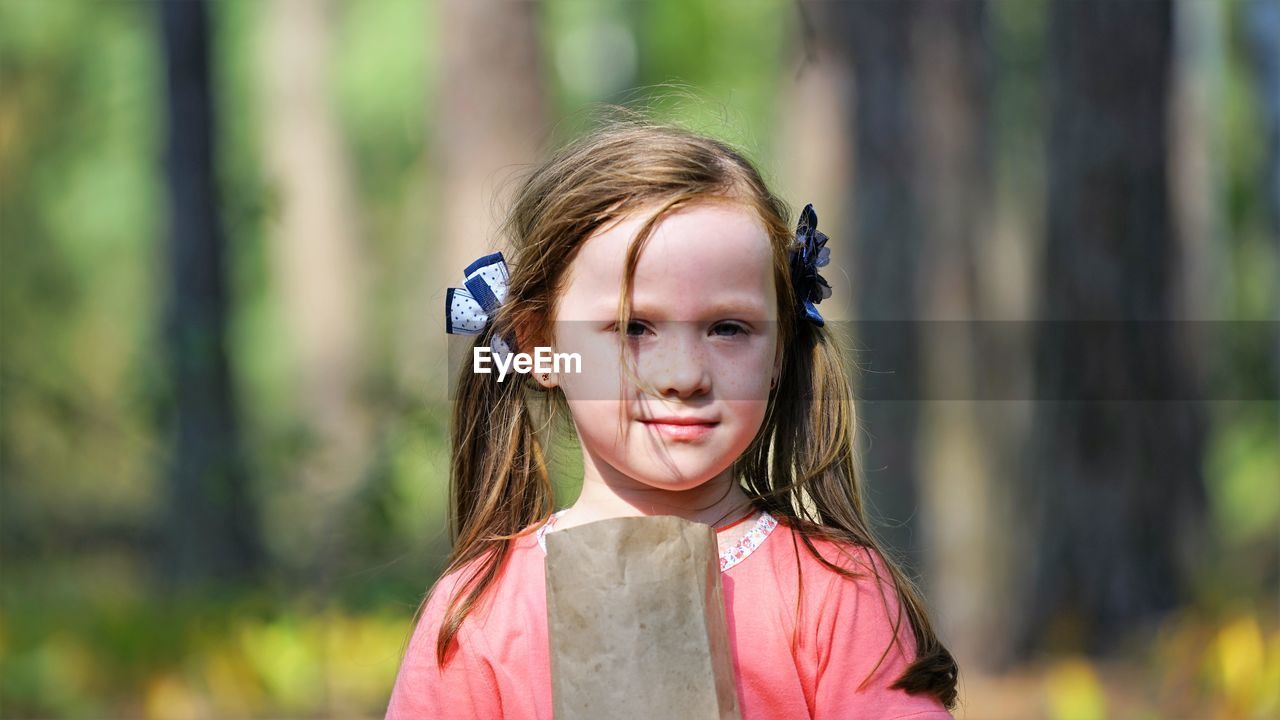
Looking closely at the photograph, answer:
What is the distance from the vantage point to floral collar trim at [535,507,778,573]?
7.85 ft

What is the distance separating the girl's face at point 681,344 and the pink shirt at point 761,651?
0.21 m

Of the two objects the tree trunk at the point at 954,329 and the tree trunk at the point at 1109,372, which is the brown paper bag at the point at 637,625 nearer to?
Answer: the tree trunk at the point at 1109,372

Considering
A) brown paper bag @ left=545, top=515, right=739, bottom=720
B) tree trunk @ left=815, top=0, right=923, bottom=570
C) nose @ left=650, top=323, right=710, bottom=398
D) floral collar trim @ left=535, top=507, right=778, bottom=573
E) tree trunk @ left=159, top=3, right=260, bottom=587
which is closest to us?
brown paper bag @ left=545, top=515, right=739, bottom=720

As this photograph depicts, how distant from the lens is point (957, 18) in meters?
9.48

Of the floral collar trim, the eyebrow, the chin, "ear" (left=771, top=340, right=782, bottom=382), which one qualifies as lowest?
the floral collar trim

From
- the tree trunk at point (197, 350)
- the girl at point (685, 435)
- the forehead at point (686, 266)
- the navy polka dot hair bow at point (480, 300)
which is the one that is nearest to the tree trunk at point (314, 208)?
the tree trunk at point (197, 350)

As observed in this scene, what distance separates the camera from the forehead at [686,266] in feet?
7.41

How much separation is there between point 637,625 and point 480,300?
2.48 ft

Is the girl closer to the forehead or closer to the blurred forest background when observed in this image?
the forehead

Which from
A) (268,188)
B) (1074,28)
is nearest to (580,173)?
(268,188)

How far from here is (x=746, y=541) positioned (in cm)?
242

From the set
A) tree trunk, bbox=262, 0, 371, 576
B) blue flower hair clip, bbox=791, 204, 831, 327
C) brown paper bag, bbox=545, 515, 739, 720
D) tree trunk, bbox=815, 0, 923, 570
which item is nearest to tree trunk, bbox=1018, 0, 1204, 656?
tree trunk, bbox=815, 0, 923, 570

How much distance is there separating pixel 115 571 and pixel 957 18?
11152 millimetres

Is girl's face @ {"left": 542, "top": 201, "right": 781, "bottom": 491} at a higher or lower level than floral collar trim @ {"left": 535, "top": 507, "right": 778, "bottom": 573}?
higher
